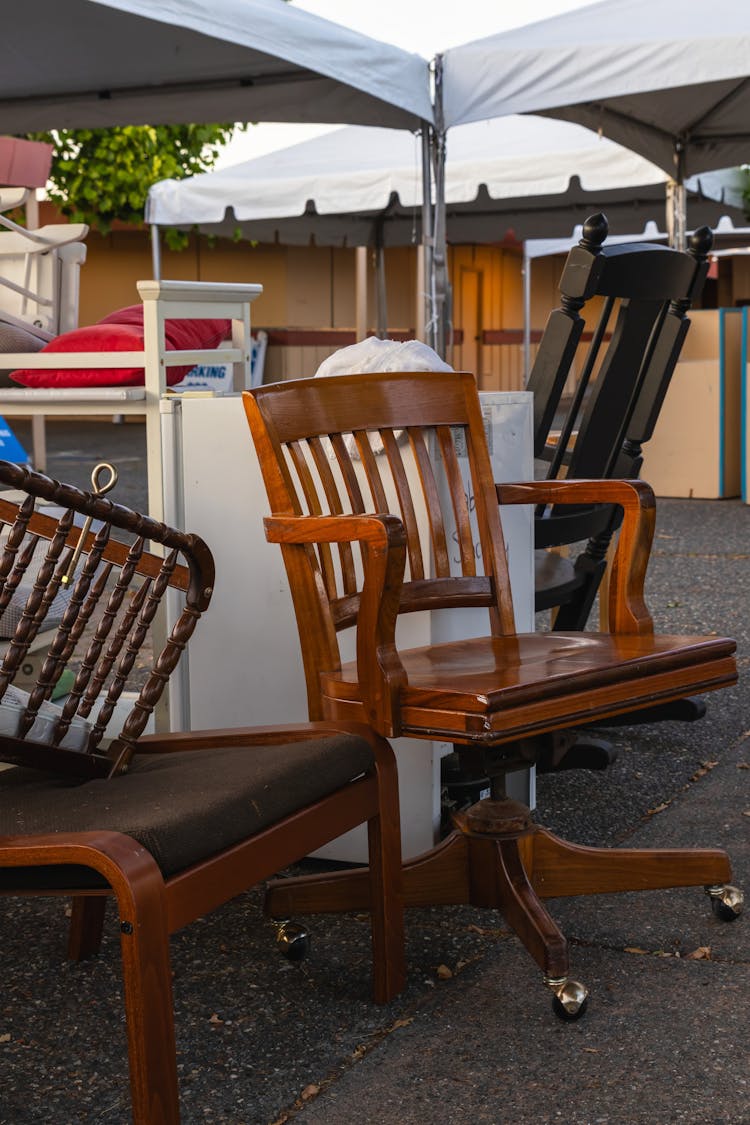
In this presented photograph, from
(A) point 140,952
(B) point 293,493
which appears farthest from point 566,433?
(A) point 140,952

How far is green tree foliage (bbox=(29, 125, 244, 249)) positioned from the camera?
1916cm

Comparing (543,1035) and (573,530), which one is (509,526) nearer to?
(573,530)

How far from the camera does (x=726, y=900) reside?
272 cm

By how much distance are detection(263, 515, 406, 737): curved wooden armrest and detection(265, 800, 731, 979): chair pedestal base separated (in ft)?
1.25

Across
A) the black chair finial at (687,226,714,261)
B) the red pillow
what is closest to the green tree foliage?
the red pillow

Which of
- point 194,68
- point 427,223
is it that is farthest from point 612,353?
point 194,68

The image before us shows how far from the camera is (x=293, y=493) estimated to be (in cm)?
258

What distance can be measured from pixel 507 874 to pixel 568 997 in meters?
0.28

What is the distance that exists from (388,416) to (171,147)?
1816cm

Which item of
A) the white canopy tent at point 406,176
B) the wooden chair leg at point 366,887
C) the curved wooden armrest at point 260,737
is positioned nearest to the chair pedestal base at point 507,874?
the wooden chair leg at point 366,887

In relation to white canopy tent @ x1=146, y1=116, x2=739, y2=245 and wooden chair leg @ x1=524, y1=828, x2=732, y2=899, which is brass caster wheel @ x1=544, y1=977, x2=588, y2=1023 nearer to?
wooden chair leg @ x1=524, y1=828, x2=732, y2=899

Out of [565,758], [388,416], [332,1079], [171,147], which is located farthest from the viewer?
[171,147]

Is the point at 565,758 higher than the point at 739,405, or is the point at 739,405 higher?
the point at 739,405

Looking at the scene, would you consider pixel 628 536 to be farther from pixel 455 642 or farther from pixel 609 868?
pixel 609 868
